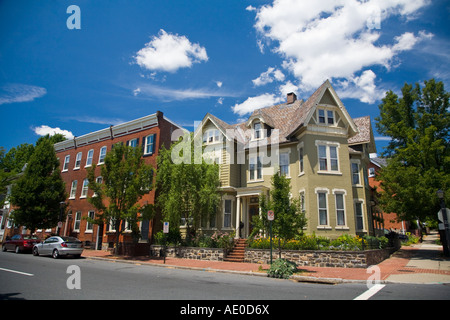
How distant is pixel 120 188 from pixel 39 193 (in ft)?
42.1

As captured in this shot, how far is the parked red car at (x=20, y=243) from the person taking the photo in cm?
2247

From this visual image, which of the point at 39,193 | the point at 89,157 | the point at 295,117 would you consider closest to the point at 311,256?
the point at 295,117

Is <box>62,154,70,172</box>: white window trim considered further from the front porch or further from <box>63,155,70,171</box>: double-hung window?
→ the front porch

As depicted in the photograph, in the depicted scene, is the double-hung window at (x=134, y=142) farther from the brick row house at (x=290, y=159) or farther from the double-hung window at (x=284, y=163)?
the double-hung window at (x=284, y=163)

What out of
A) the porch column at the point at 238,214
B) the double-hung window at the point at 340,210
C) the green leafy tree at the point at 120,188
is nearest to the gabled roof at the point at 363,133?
the double-hung window at the point at 340,210

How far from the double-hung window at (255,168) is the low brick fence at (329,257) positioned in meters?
7.37

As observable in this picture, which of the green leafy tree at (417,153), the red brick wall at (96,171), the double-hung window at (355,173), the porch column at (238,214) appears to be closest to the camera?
the green leafy tree at (417,153)

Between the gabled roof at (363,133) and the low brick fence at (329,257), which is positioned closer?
the low brick fence at (329,257)

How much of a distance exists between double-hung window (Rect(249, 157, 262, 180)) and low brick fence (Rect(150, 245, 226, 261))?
23.6 feet

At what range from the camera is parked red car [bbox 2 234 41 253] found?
2247 centimetres

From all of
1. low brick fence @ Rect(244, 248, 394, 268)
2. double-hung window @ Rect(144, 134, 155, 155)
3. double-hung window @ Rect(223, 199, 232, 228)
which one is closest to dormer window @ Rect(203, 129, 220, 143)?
double-hung window @ Rect(144, 134, 155, 155)

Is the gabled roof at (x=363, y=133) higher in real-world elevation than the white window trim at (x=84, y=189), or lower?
higher

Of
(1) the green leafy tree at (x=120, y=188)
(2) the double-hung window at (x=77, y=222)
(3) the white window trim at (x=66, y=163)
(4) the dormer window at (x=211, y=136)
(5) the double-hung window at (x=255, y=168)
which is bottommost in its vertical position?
(2) the double-hung window at (x=77, y=222)
